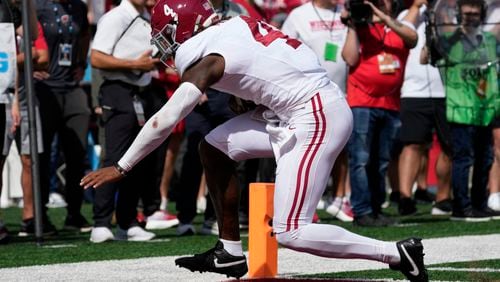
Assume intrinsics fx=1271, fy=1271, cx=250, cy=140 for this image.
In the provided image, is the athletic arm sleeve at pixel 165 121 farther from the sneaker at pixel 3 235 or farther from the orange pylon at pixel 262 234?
the sneaker at pixel 3 235

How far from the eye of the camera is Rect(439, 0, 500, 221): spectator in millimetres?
11000

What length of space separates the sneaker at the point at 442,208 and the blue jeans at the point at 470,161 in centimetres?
93

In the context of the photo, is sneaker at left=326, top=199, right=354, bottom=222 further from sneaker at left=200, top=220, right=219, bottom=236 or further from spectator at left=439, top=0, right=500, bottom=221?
sneaker at left=200, top=220, right=219, bottom=236

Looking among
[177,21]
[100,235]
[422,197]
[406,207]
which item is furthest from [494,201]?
[177,21]

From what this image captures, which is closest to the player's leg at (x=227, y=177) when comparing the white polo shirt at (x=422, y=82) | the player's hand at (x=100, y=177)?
the player's hand at (x=100, y=177)

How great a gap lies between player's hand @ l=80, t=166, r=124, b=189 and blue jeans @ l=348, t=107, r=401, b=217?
4725 mm

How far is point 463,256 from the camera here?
8039 millimetres

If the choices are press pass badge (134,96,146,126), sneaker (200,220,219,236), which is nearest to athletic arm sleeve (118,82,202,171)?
press pass badge (134,96,146,126)

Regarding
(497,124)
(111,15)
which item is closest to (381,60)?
(497,124)

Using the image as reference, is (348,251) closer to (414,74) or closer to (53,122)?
(53,122)

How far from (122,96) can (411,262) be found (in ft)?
13.2

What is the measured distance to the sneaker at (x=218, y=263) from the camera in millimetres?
6645

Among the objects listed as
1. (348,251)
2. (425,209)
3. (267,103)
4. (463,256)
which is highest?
(267,103)

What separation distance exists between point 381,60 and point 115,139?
2425 millimetres
